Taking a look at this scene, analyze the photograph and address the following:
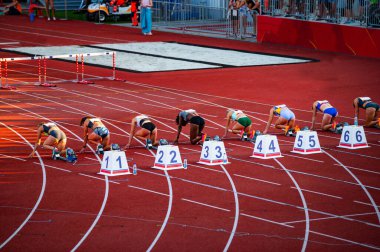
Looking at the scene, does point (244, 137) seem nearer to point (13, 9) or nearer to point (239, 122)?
point (239, 122)

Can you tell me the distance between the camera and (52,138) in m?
19.8

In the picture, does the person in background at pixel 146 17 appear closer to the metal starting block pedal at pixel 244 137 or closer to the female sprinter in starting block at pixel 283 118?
the female sprinter in starting block at pixel 283 118

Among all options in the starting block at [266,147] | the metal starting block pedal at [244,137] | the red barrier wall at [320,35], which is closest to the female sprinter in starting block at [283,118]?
the metal starting block pedal at [244,137]

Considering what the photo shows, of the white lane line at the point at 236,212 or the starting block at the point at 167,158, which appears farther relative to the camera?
the starting block at the point at 167,158

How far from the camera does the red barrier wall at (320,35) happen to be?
37.1 metres

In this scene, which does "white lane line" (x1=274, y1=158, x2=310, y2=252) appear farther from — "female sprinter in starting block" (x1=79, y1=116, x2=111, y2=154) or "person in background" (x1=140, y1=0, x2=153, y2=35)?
"person in background" (x1=140, y1=0, x2=153, y2=35)

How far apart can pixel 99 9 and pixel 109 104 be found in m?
26.1

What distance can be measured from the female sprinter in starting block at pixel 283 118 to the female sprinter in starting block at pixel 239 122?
1.73 ft

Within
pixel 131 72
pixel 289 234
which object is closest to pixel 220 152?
pixel 289 234

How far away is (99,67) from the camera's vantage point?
113 ft

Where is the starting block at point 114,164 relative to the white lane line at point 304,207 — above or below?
above

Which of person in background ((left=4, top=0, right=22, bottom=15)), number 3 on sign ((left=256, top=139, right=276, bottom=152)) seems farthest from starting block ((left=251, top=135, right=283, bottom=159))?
person in background ((left=4, top=0, right=22, bottom=15))

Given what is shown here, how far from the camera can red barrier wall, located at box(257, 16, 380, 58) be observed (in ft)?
122

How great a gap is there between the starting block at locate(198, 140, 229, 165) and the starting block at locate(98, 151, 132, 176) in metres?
1.78
